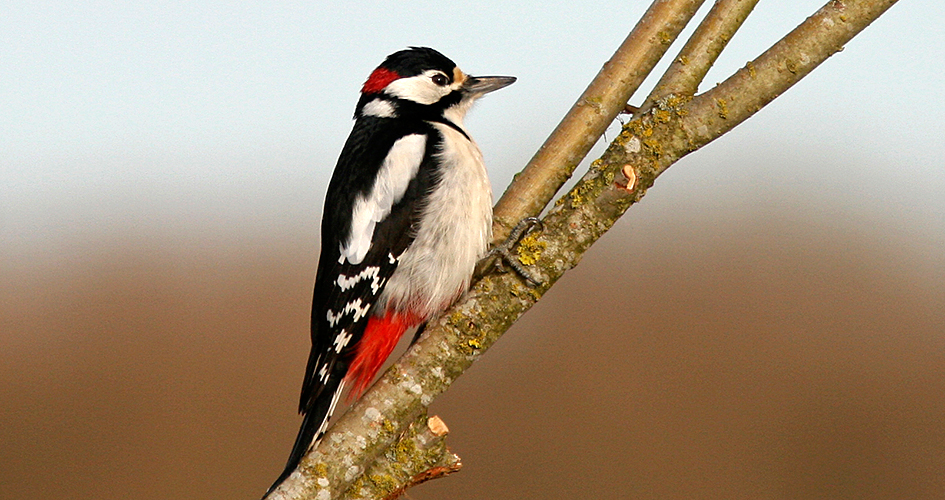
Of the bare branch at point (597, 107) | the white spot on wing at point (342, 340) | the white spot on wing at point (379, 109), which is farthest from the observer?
the white spot on wing at point (379, 109)

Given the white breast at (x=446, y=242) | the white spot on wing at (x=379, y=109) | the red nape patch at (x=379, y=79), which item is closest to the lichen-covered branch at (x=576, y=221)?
the white breast at (x=446, y=242)

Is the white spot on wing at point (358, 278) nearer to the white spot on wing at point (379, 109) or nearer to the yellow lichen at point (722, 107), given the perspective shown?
the white spot on wing at point (379, 109)

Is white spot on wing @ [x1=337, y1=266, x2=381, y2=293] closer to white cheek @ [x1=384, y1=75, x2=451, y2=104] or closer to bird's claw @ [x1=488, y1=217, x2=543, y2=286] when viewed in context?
bird's claw @ [x1=488, y1=217, x2=543, y2=286]

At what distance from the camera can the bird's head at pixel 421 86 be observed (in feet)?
8.42

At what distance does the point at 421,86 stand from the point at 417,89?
0.05ft

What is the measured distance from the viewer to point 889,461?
3777mm

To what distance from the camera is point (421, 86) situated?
260 cm

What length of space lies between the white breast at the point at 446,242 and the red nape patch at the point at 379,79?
1.50 feet

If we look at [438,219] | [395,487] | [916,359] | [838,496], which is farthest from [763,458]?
[395,487]

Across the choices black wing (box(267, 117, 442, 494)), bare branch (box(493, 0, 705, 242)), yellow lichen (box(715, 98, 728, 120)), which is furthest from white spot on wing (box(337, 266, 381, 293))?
yellow lichen (box(715, 98, 728, 120))

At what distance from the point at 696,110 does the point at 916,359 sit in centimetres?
303

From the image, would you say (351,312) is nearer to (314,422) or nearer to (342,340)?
(342,340)

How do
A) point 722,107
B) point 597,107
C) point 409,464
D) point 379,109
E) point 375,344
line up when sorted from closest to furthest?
point 409,464 < point 722,107 < point 597,107 < point 375,344 < point 379,109

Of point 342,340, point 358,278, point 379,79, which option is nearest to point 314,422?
point 342,340
